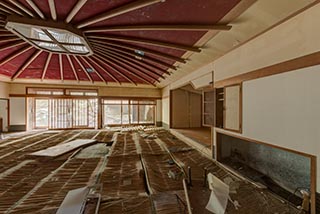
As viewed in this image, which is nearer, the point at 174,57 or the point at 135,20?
the point at 135,20

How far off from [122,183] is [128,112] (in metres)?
8.77

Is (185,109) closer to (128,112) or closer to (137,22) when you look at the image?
(128,112)

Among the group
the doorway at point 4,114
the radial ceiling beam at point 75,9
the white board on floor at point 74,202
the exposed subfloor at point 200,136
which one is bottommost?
the white board on floor at point 74,202

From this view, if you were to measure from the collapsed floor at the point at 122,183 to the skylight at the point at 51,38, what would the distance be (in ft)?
9.62

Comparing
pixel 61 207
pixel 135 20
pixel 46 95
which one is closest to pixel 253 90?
pixel 135 20

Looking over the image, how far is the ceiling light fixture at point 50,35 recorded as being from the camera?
3.48m

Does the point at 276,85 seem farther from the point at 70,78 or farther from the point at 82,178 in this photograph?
the point at 70,78

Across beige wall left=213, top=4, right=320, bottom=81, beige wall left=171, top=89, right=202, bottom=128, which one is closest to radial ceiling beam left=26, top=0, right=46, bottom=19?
beige wall left=213, top=4, right=320, bottom=81

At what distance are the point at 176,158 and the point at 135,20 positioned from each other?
137 inches

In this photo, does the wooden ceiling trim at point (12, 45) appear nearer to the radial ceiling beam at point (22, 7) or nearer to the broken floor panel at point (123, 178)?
the radial ceiling beam at point (22, 7)

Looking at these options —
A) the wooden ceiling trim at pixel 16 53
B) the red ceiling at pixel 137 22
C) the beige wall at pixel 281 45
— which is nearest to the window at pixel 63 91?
the red ceiling at pixel 137 22

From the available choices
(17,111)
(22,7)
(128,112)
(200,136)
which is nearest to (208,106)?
(200,136)

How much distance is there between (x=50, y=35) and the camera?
4.16 m

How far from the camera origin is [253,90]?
3457 millimetres
